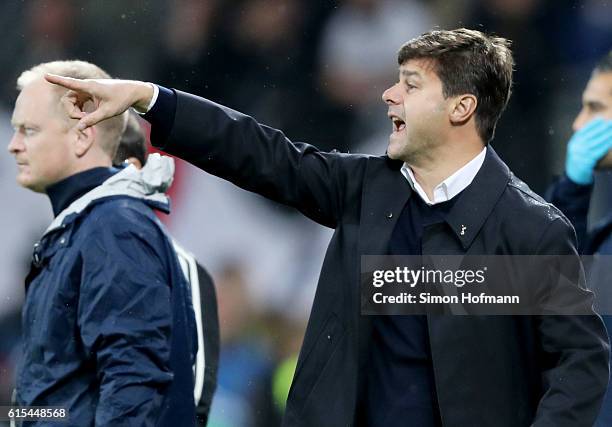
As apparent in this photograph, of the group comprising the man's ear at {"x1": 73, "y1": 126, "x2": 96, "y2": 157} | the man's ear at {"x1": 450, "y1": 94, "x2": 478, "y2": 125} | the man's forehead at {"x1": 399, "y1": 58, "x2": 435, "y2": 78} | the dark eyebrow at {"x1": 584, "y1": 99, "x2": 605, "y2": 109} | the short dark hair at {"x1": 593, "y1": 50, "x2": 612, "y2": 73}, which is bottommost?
the man's ear at {"x1": 73, "y1": 126, "x2": 96, "y2": 157}

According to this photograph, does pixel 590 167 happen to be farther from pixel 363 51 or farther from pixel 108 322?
pixel 108 322

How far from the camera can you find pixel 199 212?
4164mm

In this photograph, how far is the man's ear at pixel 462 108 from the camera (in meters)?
2.55

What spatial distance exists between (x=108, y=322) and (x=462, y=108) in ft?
2.80

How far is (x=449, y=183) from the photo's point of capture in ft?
8.13

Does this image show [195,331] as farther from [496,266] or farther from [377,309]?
[496,266]

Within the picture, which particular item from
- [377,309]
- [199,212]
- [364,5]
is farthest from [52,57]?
[377,309]

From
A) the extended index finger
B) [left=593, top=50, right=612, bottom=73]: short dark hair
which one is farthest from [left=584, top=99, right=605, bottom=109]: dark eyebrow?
the extended index finger

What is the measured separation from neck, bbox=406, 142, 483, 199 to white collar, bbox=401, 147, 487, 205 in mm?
11

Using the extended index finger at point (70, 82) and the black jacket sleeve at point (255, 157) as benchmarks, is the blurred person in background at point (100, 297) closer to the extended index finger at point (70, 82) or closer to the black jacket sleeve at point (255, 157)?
the black jacket sleeve at point (255, 157)

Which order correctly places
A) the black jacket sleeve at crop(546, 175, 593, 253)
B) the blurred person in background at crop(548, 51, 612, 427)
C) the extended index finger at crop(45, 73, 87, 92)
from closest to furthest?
the extended index finger at crop(45, 73, 87, 92) → the blurred person in background at crop(548, 51, 612, 427) → the black jacket sleeve at crop(546, 175, 593, 253)

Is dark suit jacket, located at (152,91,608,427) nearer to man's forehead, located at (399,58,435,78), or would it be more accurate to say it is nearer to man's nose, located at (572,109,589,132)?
man's forehead, located at (399,58,435,78)

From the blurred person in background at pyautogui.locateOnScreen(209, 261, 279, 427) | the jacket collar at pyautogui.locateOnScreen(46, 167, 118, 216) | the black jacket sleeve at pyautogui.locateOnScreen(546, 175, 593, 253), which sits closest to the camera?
Answer: the jacket collar at pyautogui.locateOnScreen(46, 167, 118, 216)

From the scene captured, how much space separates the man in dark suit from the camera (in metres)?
2.35
